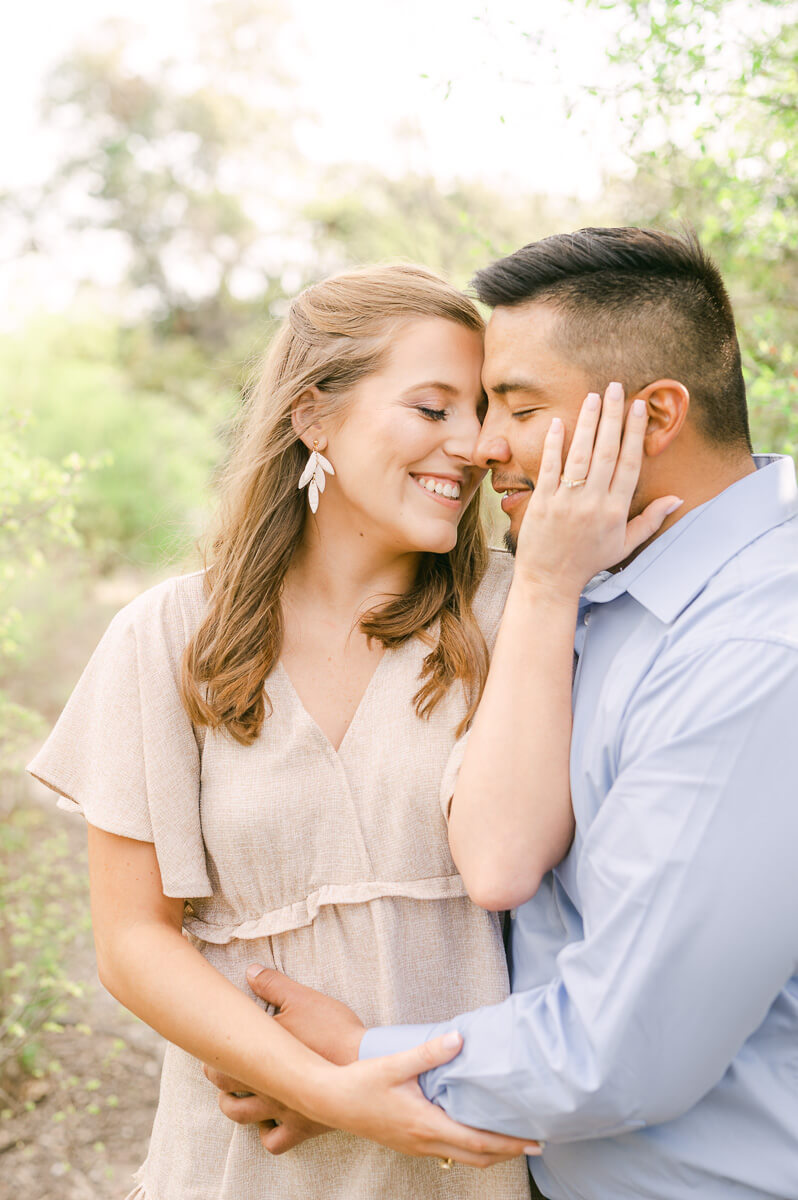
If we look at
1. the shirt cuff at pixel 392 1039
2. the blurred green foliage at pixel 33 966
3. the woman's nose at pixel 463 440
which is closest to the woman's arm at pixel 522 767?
the shirt cuff at pixel 392 1039

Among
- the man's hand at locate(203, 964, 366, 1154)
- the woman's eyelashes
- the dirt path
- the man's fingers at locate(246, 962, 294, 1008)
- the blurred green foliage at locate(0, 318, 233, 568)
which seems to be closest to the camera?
the man's hand at locate(203, 964, 366, 1154)

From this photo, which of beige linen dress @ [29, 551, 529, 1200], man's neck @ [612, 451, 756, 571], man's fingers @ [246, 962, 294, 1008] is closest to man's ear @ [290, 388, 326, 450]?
beige linen dress @ [29, 551, 529, 1200]

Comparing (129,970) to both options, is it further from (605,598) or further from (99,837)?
(605,598)

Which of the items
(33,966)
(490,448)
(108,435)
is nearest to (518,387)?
(490,448)

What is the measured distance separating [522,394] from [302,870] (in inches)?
40.9

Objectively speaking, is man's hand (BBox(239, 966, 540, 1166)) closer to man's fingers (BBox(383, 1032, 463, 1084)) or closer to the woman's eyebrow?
man's fingers (BBox(383, 1032, 463, 1084))

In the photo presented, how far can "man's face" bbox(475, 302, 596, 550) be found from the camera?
6.01 ft

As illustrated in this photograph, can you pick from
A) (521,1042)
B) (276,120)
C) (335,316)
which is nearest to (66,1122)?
(521,1042)

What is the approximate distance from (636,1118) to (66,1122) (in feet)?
10.4

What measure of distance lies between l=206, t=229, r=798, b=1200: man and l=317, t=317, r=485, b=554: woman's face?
207 mm

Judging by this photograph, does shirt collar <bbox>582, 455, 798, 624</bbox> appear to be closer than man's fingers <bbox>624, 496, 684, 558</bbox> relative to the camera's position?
Yes

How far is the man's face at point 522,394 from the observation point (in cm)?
183

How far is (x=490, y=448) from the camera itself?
1.96 meters

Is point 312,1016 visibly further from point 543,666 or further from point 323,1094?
point 543,666
